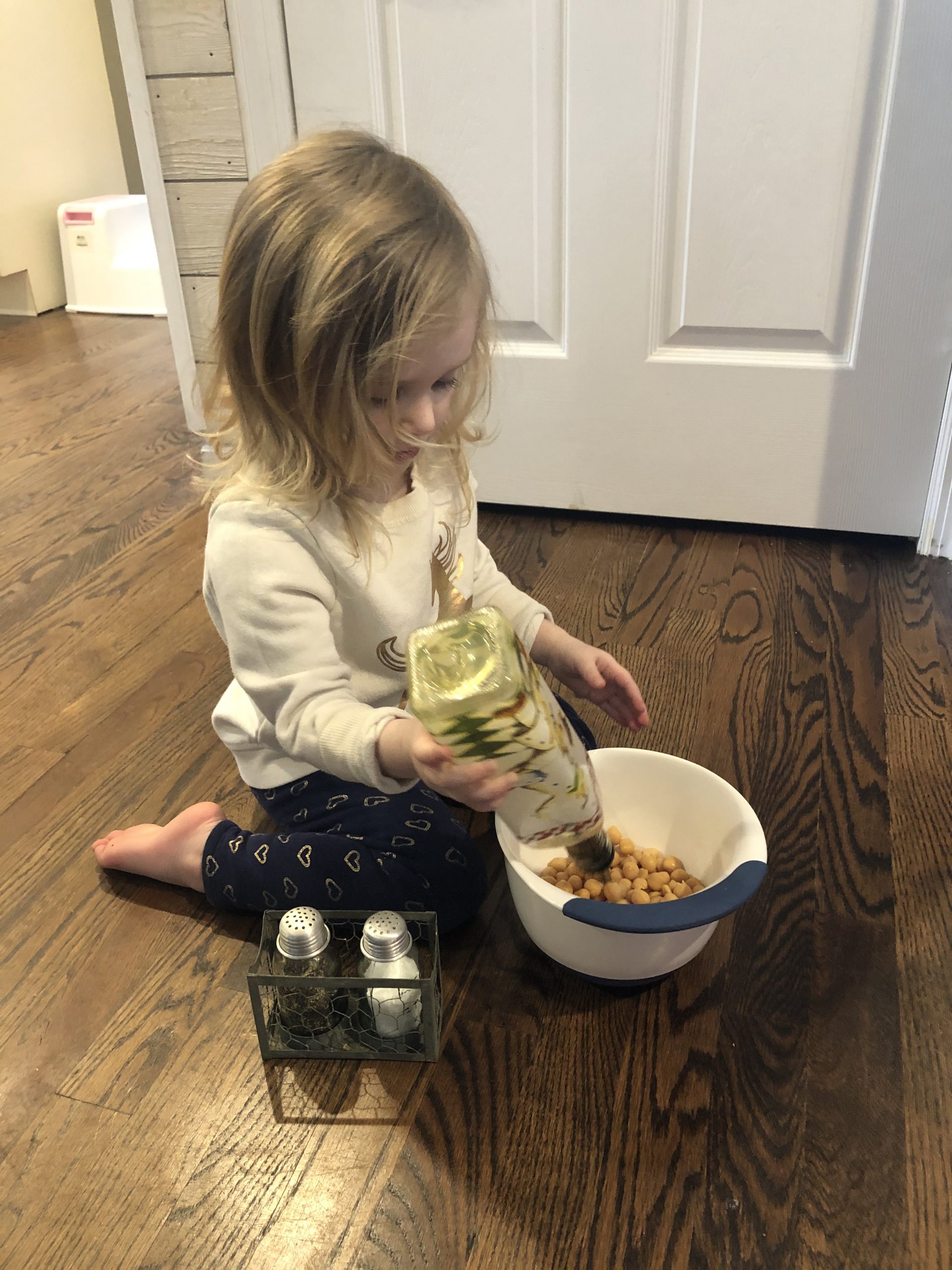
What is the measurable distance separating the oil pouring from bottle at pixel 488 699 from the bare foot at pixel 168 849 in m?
0.35

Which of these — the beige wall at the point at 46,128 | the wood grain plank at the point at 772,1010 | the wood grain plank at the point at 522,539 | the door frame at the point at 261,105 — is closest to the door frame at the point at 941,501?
the door frame at the point at 261,105

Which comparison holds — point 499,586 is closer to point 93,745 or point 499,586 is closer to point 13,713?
point 93,745

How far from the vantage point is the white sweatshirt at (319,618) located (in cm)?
69

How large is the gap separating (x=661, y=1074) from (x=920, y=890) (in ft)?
0.94

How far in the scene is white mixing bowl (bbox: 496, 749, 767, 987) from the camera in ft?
2.05

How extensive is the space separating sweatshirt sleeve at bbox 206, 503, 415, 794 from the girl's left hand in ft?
0.67

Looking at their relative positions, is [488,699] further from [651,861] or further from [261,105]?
[261,105]

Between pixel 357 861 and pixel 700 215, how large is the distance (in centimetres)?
90

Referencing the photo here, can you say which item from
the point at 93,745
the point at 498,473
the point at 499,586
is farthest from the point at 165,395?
the point at 499,586

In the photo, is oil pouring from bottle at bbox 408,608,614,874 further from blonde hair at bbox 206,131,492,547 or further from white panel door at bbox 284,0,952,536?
white panel door at bbox 284,0,952,536

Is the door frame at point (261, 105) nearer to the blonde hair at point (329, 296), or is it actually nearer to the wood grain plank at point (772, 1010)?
the wood grain plank at point (772, 1010)

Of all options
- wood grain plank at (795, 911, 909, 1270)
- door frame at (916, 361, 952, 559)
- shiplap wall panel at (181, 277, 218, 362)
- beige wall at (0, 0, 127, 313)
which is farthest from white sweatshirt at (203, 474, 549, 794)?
beige wall at (0, 0, 127, 313)

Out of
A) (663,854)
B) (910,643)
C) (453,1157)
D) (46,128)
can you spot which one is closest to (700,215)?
(910,643)

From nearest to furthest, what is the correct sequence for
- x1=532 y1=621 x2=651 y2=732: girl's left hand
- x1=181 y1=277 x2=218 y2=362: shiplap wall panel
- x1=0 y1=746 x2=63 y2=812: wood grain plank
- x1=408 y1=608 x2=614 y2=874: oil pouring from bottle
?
x1=408 y1=608 x2=614 y2=874: oil pouring from bottle
x1=532 y1=621 x2=651 y2=732: girl's left hand
x1=0 y1=746 x2=63 y2=812: wood grain plank
x1=181 y1=277 x2=218 y2=362: shiplap wall panel
